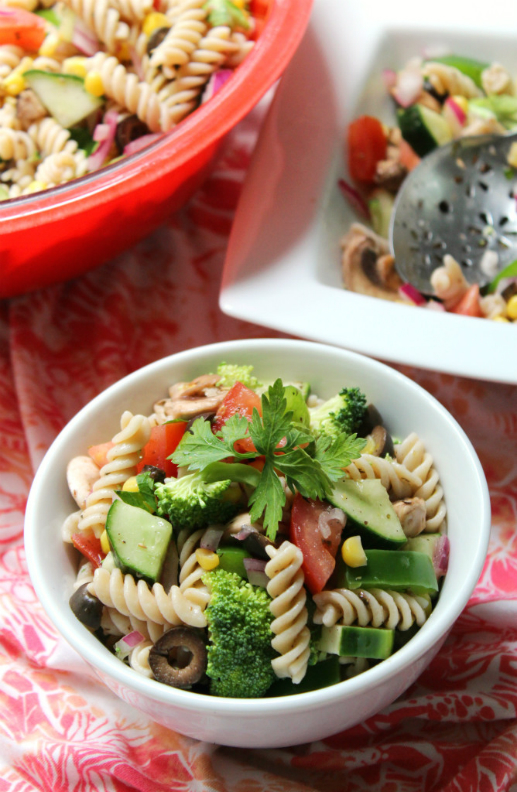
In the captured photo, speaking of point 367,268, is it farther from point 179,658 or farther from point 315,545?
point 179,658

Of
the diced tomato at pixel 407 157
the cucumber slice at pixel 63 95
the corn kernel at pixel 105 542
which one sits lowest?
the corn kernel at pixel 105 542

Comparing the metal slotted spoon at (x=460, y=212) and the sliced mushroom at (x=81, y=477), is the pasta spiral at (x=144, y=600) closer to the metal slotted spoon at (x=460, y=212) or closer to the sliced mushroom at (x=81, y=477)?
the sliced mushroom at (x=81, y=477)

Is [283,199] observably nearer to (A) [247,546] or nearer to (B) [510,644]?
(A) [247,546]

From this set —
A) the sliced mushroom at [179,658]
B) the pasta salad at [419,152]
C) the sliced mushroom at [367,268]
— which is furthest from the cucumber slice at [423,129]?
the sliced mushroom at [179,658]

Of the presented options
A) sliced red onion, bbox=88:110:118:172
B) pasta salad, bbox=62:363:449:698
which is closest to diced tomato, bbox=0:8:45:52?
sliced red onion, bbox=88:110:118:172

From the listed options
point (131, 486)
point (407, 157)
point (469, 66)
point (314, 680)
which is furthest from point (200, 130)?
point (314, 680)
